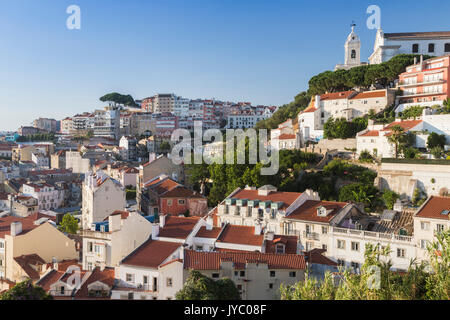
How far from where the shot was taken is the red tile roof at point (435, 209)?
26789 mm

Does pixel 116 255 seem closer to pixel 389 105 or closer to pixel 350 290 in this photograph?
pixel 350 290

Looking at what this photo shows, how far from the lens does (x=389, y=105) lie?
61.5 m

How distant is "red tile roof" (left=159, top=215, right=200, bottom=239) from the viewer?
89.2ft

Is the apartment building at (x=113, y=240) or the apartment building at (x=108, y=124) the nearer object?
the apartment building at (x=113, y=240)

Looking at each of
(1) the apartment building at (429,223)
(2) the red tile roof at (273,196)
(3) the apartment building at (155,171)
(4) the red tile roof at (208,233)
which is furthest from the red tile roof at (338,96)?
(4) the red tile roof at (208,233)

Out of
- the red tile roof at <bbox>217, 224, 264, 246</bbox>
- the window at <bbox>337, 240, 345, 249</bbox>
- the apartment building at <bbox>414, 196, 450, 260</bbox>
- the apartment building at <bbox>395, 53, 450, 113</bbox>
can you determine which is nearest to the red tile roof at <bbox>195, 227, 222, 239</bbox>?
the red tile roof at <bbox>217, 224, 264, 246</bbox>

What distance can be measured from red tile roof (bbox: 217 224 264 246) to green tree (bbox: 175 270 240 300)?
292 inches

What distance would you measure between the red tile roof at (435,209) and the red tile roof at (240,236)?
10.3 metres

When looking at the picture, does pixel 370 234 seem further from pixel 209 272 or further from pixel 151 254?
pixel 151 254

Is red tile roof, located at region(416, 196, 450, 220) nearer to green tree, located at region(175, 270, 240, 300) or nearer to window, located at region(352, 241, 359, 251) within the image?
window, located at region(352, 241, 359, 251)

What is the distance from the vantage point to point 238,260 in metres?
23.1

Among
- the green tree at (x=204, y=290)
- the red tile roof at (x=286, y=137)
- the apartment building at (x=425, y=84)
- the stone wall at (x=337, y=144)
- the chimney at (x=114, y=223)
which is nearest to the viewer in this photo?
the green tree at (x=204, y=290)

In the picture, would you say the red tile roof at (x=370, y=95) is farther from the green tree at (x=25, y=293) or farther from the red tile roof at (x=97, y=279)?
the green tree at (x=25, y=293)
